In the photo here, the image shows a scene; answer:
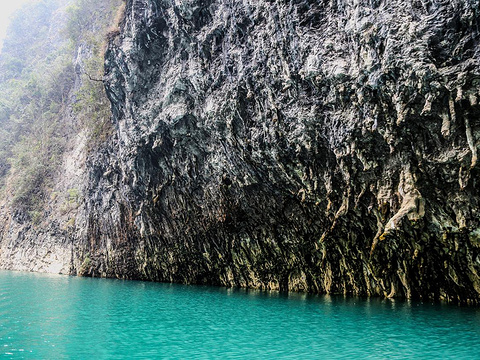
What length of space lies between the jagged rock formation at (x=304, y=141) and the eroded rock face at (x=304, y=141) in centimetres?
6

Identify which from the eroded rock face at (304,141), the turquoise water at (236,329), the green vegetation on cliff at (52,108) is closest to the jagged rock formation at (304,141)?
the eroded rock face at (304,141)

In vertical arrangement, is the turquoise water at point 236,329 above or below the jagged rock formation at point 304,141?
below

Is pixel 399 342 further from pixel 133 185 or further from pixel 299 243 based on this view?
pixel 133 185

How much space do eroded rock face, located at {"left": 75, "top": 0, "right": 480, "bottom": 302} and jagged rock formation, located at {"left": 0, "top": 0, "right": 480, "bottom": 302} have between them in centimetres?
6

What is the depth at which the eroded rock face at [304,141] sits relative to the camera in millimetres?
12398

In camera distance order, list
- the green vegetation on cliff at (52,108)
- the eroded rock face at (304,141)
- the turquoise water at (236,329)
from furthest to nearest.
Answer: the green vegetation on cliff at (52,108) → the eroded rock face at (304,141) → the turquoise water at (236,329)

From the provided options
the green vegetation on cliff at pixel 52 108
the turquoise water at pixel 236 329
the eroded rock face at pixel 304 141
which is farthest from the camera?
the green vegetation on cliff at pixel 52 108

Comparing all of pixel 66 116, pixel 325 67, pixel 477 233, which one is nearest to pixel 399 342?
pixel 477 233

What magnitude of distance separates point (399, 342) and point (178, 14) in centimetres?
1873

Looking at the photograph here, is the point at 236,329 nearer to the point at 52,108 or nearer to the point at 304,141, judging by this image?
the point at 304,141

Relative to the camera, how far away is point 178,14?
69.0 ft

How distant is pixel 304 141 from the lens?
1642 centimetres

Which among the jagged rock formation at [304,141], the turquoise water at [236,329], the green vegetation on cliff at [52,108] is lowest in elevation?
the turquoise water at [236,329]

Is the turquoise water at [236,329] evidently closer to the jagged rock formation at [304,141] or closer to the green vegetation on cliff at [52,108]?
the jagged rock formation at [304,141]
